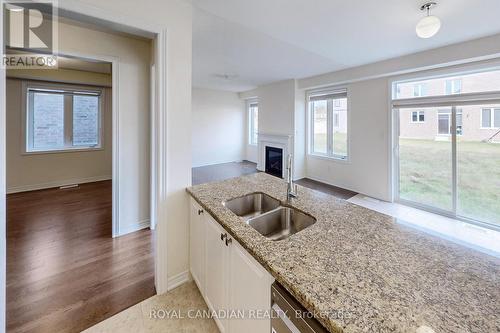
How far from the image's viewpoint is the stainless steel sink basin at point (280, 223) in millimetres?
1512

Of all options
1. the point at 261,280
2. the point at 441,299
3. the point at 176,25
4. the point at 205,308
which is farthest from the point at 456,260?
the point at 176,25

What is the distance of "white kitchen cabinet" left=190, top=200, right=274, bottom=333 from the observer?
1.04 meters

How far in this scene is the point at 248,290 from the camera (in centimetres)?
112

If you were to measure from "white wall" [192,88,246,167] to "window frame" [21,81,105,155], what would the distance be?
2.58m

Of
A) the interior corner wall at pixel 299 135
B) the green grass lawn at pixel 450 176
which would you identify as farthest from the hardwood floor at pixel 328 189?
the green grass lawn at pixel 450 176

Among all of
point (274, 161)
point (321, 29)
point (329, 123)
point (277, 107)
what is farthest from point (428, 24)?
point (274, 161)

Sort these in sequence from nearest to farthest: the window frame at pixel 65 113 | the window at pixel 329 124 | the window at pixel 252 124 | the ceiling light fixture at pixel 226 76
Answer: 1. the window frame at pixel 65 113
2. the window at pixel 329 124
3. the ceiling light fixture at pixel 226 76
4. the window at pixel 252 124

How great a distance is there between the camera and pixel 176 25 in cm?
186

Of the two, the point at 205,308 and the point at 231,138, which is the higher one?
the point at 231,138

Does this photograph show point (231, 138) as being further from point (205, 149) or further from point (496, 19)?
point (496, 19)

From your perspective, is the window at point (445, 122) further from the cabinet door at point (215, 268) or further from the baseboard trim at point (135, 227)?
the baseboard trim at point (135, 227)

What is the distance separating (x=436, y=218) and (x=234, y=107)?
663 centimetres

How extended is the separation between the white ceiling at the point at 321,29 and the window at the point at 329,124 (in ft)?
3.69

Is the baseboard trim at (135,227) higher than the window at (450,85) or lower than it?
lower
